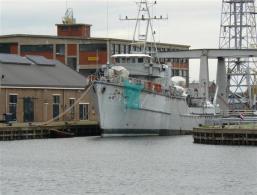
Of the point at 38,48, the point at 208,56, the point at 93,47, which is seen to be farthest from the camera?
the point at 38,48

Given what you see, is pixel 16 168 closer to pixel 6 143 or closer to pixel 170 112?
pixel 6 143

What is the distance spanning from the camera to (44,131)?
94.0 meters

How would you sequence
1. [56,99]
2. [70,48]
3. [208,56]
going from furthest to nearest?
[70,48]
[56,99]
[208,56]

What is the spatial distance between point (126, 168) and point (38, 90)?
49573 millimetres

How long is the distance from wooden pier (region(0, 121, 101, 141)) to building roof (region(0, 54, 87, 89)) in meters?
10.1

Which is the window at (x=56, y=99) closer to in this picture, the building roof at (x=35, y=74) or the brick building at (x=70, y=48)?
the building roof at (x=35, y=74)

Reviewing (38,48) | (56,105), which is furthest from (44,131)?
(38,48)

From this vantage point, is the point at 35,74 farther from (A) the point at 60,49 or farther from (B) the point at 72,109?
(A) the point at 60,49

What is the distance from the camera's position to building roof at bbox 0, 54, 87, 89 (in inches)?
4247

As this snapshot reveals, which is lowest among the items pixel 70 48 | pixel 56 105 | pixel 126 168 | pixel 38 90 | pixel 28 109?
pixel 126 168

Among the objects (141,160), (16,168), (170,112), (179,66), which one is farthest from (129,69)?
(179,66)

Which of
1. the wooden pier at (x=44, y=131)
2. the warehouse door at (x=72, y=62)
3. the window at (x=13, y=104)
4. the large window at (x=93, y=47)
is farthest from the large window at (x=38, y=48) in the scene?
the wooden pier at (x=44, y=131)

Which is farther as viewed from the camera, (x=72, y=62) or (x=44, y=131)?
(x=72, y=62)

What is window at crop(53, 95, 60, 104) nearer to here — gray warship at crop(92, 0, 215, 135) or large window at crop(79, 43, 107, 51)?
gray warship at crop(92, 0, 215, 135)
